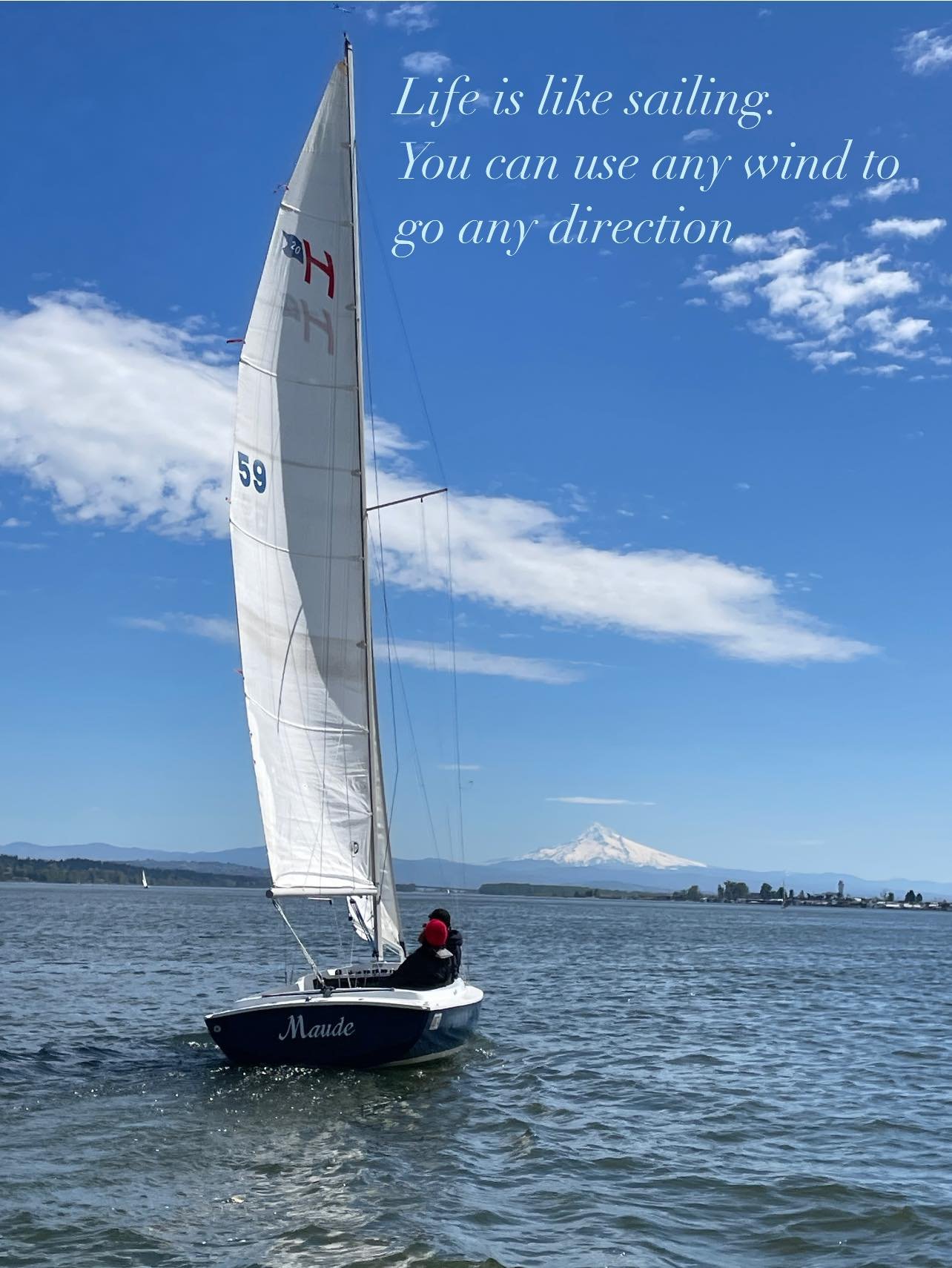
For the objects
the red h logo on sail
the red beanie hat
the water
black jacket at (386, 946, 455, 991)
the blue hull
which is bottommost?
the water

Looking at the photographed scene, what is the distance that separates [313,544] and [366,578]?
1093mm

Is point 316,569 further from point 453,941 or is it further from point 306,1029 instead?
point 306,1029

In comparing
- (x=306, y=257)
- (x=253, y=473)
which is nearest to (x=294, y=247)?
(x=306, y=257)

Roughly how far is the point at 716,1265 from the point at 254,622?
1238cm

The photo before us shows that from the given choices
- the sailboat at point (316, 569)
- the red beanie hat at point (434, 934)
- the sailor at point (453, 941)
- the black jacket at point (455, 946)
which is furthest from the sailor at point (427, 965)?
the black jacket at point (455, 946)

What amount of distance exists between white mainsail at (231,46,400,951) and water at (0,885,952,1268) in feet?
13.1

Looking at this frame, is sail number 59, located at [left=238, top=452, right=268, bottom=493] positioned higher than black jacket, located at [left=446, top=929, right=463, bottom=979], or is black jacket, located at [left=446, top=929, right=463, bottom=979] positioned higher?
sail number 59, located at [left=238, top=452, right=268, bottom=493]

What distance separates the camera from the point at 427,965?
20016 millimetres

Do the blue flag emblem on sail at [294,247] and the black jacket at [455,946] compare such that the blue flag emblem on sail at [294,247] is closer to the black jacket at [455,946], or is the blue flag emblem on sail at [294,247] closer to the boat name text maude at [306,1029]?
the black jacket at [455,946]

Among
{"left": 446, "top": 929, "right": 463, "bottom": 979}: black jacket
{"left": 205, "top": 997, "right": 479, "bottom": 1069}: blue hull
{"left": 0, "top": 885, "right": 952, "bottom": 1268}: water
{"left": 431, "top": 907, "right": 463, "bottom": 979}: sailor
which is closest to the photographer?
{"left": 0, "top": 885, "right": 952, "bottom": 1268}: water

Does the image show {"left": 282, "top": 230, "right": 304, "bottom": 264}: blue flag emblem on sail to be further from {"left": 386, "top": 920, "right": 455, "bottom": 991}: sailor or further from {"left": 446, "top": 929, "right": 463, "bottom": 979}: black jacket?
{"left": 446, "top": 929, "right": 463, "bottom": 979}: black jacket

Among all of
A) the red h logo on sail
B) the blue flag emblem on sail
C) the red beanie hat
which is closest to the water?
the red beanie hat

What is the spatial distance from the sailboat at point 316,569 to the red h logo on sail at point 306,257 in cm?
3

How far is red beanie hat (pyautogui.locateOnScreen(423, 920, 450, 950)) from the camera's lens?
1998 centimetres
